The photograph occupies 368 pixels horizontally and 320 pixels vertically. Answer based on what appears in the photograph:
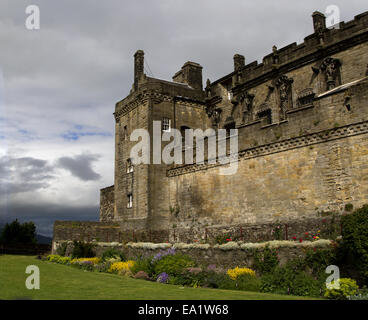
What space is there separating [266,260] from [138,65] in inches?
863

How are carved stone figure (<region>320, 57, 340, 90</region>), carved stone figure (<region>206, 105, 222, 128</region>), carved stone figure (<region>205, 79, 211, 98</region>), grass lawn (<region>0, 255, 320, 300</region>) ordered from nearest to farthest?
grass lawn (<region>0, 255, 320, 300</region>) < carved stone figure (<region>320, 57, 340, 90</region>) < carved stone figure (<region>206, 105, 222, 128</region>) < carved stone figure (<region>205, 79, 211, 98</region>)

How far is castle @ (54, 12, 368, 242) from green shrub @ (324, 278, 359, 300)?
6027mm

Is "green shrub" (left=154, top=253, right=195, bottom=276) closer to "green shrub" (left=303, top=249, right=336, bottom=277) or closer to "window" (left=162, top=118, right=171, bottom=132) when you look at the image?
"green shrub" (left=303, top=249, right=336, bottom=277)

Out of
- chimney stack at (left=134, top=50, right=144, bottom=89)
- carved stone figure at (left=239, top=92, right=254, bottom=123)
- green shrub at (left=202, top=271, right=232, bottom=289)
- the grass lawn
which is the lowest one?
green shrub at (left=202, top=271, right=232, bottom=289)

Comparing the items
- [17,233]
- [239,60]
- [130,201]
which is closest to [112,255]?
[130,201]

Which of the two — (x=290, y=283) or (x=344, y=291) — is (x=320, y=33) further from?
(x=344, y=291)

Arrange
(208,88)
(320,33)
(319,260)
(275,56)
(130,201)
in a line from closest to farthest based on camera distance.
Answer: (319,260), (320,33), (275,56), (130,201), (208,88)

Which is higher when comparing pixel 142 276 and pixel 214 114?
pixel 214 114

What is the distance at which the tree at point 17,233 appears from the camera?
143 ft

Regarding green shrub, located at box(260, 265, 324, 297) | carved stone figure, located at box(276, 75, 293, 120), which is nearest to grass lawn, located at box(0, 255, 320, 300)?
green shrub, located at box(260, 265, 324, 297)

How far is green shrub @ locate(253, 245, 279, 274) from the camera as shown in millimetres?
15076

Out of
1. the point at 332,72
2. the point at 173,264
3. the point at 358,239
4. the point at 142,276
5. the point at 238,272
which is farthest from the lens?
the point at 332,72

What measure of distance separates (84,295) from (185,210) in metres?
16.2

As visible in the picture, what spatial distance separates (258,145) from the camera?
22094 millimetres
